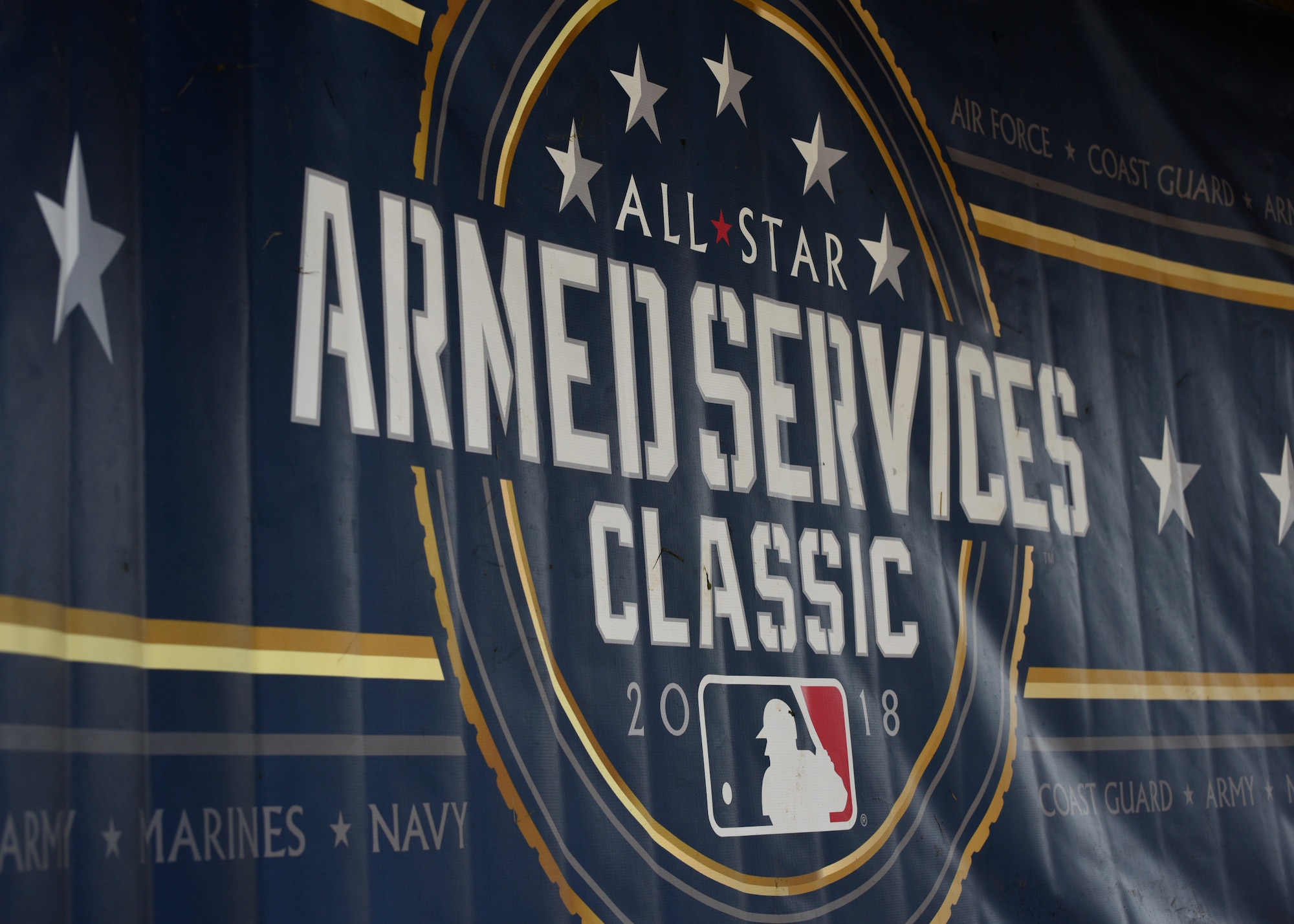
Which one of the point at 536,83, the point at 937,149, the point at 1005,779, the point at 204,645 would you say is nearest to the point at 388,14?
the point at 536,83

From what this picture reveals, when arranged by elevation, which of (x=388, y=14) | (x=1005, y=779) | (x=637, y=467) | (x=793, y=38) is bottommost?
(x=1005, y=779)

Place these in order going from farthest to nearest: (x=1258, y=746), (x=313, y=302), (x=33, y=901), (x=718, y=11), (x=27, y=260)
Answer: (x=1258, y=746) → (x=718, y=11) → (x=313, y=302) → (x=27, y=260) → (x=33, y=901)

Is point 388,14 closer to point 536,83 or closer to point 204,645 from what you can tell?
point 536,83

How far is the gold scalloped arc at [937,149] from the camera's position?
241cm

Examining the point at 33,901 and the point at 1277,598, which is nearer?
the point at 33,901

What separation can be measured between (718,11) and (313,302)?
3.27 ft

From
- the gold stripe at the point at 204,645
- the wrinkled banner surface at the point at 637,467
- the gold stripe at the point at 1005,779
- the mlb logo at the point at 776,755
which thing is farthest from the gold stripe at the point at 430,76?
the gold stripe at the point at 1005,779

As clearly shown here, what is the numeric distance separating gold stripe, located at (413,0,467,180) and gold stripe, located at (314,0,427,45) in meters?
0.03

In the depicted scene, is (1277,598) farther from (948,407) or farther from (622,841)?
(622,841)

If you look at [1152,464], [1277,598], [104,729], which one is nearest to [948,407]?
[1152,464]

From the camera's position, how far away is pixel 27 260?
1383 mm

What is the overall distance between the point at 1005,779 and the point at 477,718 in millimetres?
1065

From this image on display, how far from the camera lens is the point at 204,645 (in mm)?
1442

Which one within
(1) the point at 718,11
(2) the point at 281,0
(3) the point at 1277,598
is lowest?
(3) the point at 1277,598
